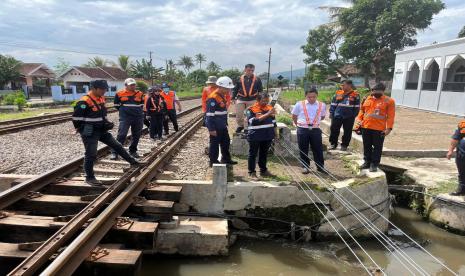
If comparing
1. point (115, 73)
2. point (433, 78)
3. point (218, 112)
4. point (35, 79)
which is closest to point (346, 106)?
point (218, 112)

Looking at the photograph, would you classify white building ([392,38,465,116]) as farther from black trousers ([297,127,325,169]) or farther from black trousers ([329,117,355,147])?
black trousers ([297,127,325,169])

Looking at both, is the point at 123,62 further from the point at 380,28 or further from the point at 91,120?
the point at 91,120

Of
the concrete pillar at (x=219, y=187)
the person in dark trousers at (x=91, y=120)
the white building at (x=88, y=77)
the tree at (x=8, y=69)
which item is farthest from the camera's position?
the white building at (x=88, y=77)

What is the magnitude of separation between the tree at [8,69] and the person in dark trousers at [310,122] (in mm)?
44125

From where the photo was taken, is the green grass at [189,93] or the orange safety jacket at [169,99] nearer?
the orange safety jacket at [169,99]

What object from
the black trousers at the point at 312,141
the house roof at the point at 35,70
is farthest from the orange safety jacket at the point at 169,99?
the house roof at the point at 35,70

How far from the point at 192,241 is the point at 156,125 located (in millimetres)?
5753

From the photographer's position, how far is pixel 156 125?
1006 cm

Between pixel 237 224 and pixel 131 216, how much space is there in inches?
69.9

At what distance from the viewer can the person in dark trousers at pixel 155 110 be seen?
385 inches

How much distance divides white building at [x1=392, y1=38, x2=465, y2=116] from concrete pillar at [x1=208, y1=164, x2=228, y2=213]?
17.1m

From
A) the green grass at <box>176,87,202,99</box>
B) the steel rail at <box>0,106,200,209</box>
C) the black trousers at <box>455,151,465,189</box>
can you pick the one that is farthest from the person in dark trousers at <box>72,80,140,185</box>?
the green grass at <box>176,87,202,99</box>

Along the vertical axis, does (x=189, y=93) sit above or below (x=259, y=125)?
below

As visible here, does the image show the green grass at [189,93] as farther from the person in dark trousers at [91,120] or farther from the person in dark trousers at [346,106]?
the person in dark trousers at [91,120]
